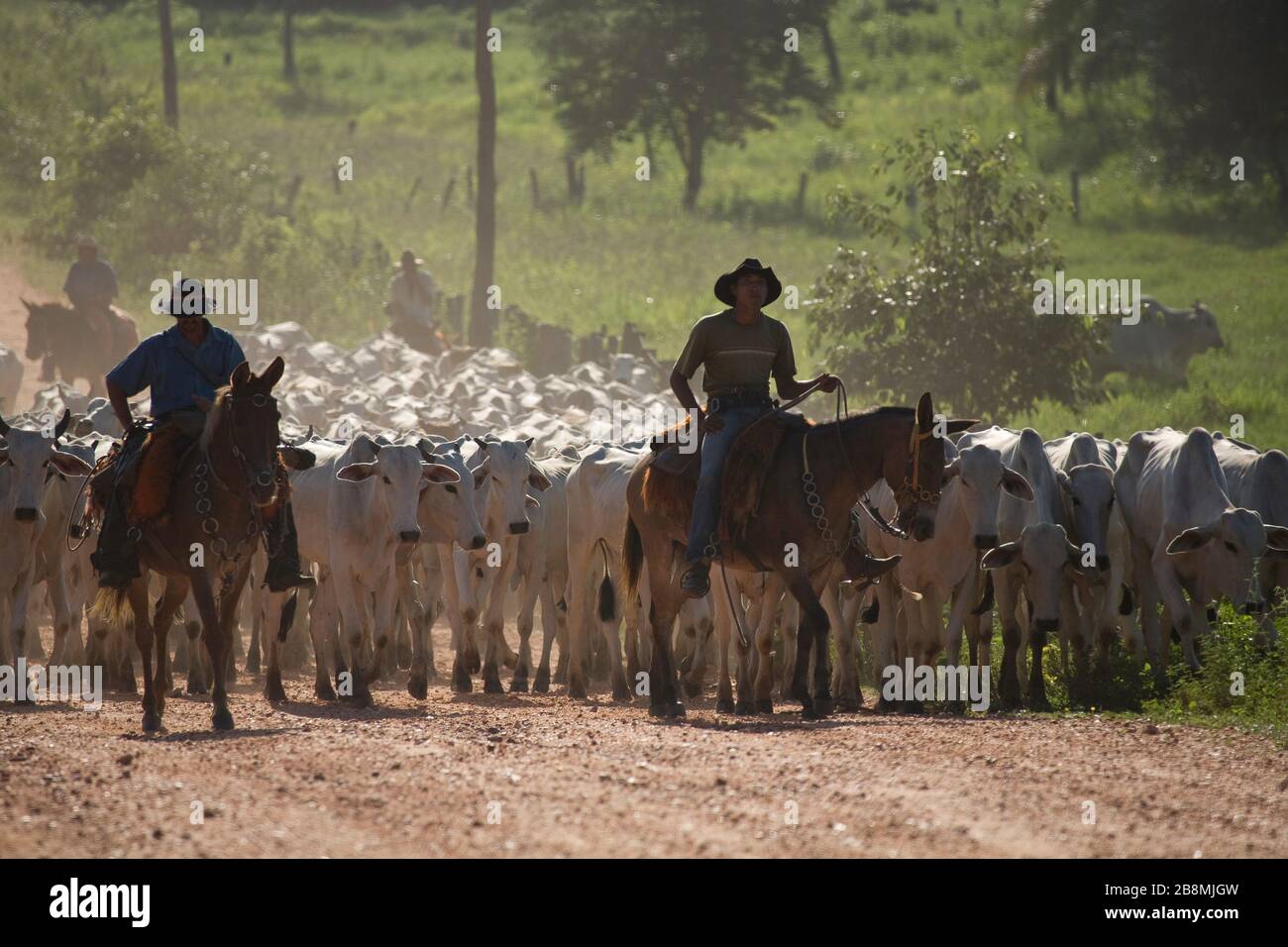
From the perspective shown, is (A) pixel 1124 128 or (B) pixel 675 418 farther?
(A) pixel 1124 128

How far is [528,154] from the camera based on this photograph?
191 feet

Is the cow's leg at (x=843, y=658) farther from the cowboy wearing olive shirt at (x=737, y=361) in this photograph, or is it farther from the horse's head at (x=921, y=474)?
the horse's head at (x=921, y=474)

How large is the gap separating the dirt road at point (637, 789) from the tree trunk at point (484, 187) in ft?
84.6

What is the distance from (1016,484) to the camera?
12.7 meters

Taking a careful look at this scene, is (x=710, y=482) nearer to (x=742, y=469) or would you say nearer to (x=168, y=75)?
(x=742, y=469)

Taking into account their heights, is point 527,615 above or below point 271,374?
below

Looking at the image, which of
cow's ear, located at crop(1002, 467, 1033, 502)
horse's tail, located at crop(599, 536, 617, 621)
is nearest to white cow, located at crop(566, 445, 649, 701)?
horse's tail, located at crop(599, 536, 617, 621)

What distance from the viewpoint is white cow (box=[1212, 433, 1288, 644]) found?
535 inches

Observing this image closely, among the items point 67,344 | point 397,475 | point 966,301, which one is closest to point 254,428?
point 397,475

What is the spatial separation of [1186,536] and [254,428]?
21.9ft

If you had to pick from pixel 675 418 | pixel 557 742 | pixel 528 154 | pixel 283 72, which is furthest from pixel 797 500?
pixel 283 72

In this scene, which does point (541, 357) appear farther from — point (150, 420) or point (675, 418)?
point (150, 420)

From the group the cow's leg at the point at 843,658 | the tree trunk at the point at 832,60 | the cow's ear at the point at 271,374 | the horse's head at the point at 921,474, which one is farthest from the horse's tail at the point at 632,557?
the tree trunk at the point at 832,60

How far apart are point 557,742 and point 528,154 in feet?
163
